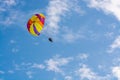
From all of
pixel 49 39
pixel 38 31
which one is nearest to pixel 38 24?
pixel 38 31

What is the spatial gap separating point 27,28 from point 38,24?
181 centimetres

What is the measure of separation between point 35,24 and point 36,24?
172 mm

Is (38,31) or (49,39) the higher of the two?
(38,31)

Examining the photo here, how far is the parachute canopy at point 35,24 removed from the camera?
169ft

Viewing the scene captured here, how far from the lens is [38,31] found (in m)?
51.8

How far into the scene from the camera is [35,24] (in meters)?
51.8

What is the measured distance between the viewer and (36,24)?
5191cm

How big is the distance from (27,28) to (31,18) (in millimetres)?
1671

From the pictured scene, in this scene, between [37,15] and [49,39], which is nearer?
[49,39]

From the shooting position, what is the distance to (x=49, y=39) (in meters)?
47.5

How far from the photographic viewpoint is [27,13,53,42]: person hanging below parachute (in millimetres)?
51500

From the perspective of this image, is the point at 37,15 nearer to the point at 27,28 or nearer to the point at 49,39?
the point at 27,28

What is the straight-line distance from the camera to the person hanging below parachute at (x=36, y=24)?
51500 mm

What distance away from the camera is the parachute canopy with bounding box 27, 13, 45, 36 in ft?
169
